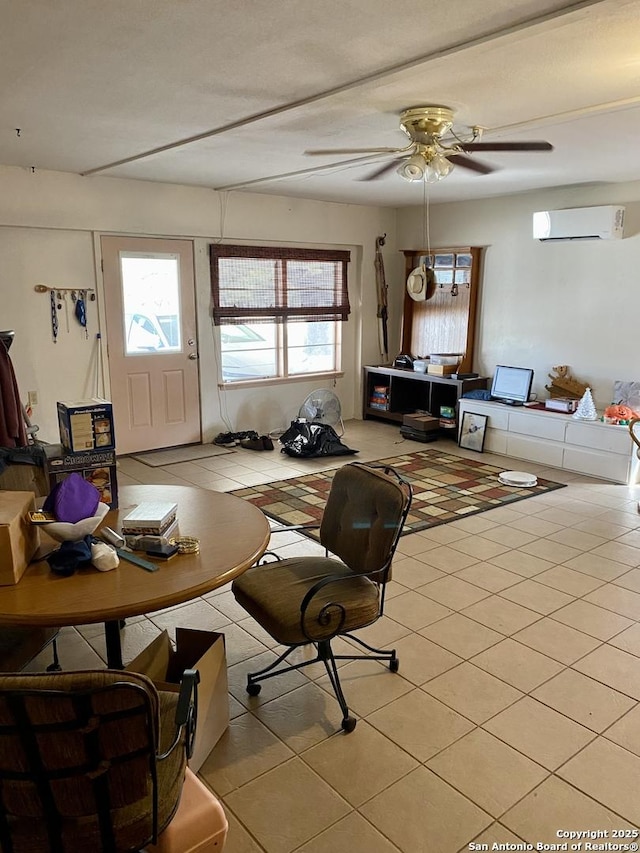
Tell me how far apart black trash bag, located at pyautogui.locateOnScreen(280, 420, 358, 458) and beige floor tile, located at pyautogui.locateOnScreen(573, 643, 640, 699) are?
3.38 m

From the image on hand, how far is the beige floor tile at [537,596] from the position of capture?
10.1ft

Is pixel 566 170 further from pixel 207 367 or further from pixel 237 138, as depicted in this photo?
pixel 207 367

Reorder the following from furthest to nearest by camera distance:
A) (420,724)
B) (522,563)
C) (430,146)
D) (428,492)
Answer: (428,492), (522,563), (430,146), (420,724)

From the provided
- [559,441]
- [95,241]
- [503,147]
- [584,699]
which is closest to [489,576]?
[584,699]

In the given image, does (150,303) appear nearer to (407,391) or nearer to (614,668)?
(407,391)

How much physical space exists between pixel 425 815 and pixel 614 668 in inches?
46.0

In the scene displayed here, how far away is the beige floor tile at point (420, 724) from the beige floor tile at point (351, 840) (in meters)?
0.35

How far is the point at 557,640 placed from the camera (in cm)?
280

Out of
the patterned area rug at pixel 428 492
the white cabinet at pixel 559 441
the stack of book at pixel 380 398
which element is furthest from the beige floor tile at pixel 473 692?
the stack of book at pixel 380 398

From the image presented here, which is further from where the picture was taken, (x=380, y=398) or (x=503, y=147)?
(x=380, y=398)

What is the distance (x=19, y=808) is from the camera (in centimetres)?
121

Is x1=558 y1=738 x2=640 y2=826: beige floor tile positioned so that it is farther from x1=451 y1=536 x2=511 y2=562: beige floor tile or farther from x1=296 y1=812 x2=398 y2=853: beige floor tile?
x1=451 y1=536 x2=511 y2=562: beige floor tile

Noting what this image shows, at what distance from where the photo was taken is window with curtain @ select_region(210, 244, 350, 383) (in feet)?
20.1

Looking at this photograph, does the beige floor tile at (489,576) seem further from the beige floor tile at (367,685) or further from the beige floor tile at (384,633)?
the beige floor tile at (367,685)
